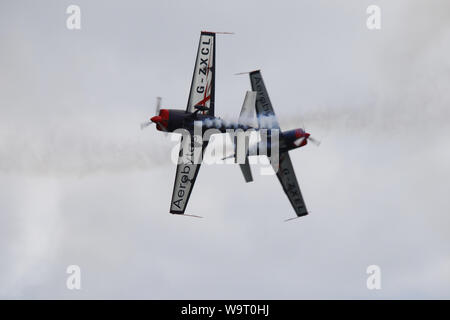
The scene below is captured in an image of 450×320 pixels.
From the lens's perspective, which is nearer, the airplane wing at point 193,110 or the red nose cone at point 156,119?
the red nose cone at point 156,119

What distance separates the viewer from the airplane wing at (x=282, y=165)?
45312 mm

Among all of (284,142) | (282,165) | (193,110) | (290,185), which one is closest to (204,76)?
(193,110)

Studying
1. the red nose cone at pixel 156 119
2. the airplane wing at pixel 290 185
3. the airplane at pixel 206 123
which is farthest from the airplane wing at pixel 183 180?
the airplane wing at pixel 290 185

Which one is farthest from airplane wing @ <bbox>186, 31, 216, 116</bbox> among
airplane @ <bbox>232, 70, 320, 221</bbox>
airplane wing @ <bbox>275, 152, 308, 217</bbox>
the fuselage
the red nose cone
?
airplane wing @ <bbox>275, 152, 308, 217</bbox>

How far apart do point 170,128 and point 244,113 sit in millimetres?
4652

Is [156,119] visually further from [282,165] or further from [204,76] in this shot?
[282,165]

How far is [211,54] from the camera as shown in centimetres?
4675

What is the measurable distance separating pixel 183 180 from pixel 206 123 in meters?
4.10

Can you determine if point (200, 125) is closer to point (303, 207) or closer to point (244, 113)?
point (244, 113)

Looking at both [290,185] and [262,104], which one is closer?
[262,104]

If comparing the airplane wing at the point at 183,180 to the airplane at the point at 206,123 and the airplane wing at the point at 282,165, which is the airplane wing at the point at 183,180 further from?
the airplane wing at the point at 282,165

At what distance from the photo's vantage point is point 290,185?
46188 millimetres

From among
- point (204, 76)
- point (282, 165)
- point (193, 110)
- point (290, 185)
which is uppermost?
point (204, 76)
